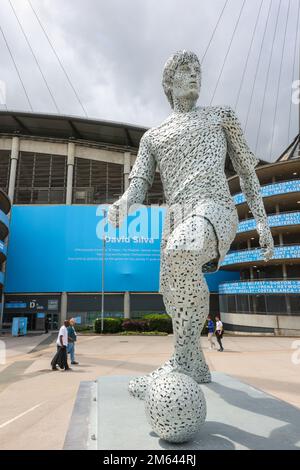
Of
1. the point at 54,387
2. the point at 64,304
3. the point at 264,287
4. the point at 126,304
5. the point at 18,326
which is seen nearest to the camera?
the point at 54,387

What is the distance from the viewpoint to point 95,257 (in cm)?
2389

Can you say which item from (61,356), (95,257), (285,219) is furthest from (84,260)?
(61,356)

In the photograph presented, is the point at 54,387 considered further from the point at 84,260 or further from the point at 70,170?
the point at 70,170

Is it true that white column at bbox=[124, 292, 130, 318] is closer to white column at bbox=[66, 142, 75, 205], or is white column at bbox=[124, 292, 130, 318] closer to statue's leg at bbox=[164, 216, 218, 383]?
white column at bbox=[66, 142, 75, 205]

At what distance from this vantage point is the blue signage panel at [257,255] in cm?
2009

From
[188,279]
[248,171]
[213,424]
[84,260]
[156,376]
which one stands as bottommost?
[213,424]

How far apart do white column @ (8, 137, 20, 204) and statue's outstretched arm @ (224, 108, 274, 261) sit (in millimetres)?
26562

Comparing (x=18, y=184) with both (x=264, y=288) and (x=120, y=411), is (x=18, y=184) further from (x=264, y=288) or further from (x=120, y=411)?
(x=120, y=411)

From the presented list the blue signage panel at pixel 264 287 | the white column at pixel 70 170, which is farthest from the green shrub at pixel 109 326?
the white column at pixel 70 170

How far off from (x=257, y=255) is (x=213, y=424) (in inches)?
776

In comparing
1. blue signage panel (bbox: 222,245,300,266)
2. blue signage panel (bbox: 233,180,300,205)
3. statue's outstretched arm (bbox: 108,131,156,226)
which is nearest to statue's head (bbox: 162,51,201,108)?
statue's outstretched arm (bbox: 108,131,156,226)

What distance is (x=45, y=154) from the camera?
29.1m

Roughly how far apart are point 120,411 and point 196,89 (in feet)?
9.61

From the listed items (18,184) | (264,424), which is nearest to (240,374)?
(264,424)
